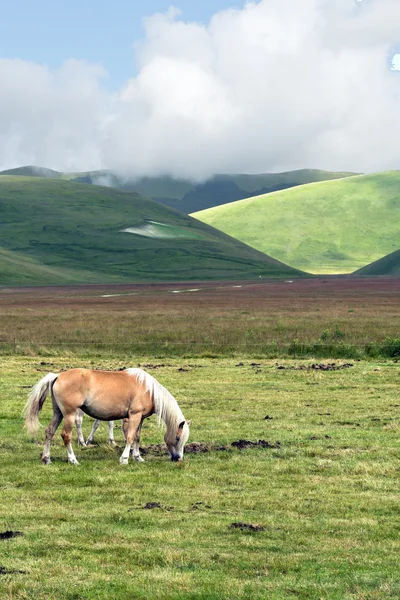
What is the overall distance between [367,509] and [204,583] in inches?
186

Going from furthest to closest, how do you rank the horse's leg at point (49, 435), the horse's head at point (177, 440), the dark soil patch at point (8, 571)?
the horse's head at point (177, 440)
the horse's leg at point (49, 435)
the dark soil patch at point (8, 571)

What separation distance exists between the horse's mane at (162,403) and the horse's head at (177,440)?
0.54ft

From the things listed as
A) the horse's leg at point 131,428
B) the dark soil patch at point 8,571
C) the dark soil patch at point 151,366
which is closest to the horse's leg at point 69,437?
the horse's leg at point 131,428

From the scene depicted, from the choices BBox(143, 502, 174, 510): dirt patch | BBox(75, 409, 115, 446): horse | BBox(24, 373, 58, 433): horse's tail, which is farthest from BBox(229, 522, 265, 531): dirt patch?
BBox(75, 409, 115, 446): horse

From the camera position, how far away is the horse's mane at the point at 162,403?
A: 18094 millimetres

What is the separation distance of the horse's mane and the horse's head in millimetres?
163

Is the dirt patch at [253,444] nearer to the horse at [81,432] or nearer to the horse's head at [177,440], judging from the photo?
the horse's head at [177,440]

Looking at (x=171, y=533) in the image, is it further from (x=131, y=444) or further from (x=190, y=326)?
(x=190, y=326)

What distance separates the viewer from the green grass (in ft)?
32.7

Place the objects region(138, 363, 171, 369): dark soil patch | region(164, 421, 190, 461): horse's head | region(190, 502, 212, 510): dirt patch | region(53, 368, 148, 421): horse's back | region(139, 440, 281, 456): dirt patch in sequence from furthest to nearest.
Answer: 1. region(138, 363, 171, 369): dark soil patch
2. region(139, 440, 281, 456): dirt patch
3. region(53, 368, 148, 421): horse's back
4. region(164, 421, 190, 461): horse's head
5. region(190, 502, 212, 510): dirt patch

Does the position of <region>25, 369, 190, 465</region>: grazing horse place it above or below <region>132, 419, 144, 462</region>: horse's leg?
above

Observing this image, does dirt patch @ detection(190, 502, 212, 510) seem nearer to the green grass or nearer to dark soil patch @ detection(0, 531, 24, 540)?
the green grass

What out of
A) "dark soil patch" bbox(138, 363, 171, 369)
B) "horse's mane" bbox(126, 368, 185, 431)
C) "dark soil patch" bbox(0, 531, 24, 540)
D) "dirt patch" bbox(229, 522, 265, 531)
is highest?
"horse's mane" bbox(126, 368, 185, 431)

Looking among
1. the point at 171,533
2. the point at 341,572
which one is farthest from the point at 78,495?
the point at 341,572
